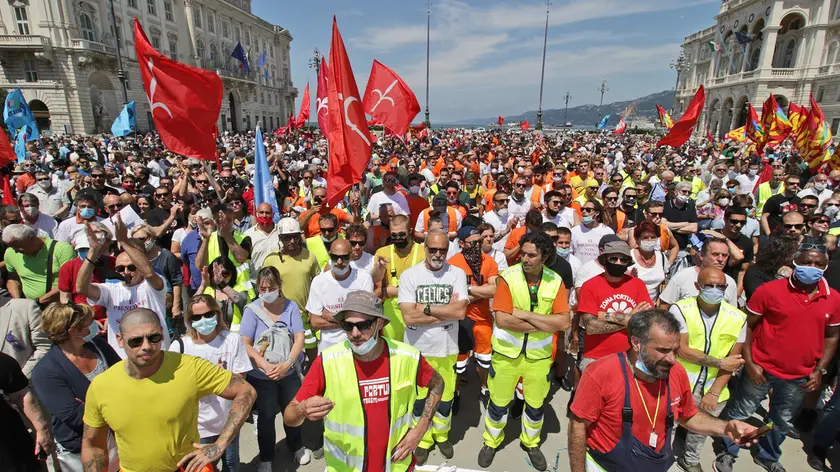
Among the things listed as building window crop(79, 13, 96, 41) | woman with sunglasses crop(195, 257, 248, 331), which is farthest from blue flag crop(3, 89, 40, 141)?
building window crop(79, 13, 96, 41)

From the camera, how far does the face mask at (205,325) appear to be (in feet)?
9.35

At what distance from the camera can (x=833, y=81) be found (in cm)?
3916

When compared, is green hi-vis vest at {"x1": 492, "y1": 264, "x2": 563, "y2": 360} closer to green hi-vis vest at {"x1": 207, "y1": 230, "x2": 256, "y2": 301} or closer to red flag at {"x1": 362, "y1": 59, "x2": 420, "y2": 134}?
green hi-vis vest at {"x1": 207, "y1": 230, "x2": 256, "y2": 301}

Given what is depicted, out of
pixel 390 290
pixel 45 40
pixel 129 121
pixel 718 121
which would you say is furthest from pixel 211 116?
pixel 718 121

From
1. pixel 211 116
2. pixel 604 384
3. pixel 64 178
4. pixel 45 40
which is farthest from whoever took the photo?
pixel 45 40

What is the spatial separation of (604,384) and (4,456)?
11.2ft

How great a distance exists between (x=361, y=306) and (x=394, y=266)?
6.57 ft

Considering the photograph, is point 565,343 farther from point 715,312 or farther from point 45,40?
point 45,40

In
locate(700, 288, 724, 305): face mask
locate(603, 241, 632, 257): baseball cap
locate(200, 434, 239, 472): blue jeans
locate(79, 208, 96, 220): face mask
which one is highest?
locate(79, 208, 96, 220): face mask

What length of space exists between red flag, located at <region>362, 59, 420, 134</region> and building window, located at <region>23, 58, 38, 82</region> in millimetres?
36413

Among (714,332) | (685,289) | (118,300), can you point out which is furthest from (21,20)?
(714,332)

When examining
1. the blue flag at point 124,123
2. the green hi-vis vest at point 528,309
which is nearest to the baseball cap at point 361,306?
the green hi-vis vest at point 528,309

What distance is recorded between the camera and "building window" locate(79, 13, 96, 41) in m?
33.6

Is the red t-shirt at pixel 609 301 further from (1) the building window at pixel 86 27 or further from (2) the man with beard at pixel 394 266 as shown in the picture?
(1) the building window at pixel 86 27
